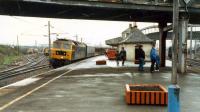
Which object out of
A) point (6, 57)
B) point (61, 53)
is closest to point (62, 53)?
point (61, 53)

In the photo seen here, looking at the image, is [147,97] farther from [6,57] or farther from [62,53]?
[6,57]

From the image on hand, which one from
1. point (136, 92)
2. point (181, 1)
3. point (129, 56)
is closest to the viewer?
point (136, 92)

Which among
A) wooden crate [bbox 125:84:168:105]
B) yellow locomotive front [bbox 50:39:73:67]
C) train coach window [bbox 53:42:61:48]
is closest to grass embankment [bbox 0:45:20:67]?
yellow locomotive front [bbox 50:39:73:67]

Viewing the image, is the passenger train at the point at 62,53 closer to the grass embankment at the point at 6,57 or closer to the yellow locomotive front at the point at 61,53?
the yellow locomotive front at the point at 61,53

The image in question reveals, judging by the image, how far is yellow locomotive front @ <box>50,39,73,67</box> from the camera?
1816 inches

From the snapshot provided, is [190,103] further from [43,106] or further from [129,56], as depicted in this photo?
[129,56]

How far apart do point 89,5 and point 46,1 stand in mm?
2954

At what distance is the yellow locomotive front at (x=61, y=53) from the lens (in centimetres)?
4612

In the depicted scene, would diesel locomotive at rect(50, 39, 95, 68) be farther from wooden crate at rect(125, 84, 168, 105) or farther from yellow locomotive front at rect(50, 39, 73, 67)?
wooden crate at rect(125, 84, 168, 105)

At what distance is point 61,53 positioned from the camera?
4638 cm

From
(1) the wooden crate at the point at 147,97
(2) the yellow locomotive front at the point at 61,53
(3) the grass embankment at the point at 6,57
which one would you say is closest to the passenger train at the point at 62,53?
(2) the yellow locomotive front at the point at 61,53

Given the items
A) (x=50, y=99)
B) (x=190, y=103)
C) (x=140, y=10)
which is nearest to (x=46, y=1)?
(x=140, y=10)

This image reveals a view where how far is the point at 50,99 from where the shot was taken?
1382 centimetres

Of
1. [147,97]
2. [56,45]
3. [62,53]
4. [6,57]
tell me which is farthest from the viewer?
[6,57]
